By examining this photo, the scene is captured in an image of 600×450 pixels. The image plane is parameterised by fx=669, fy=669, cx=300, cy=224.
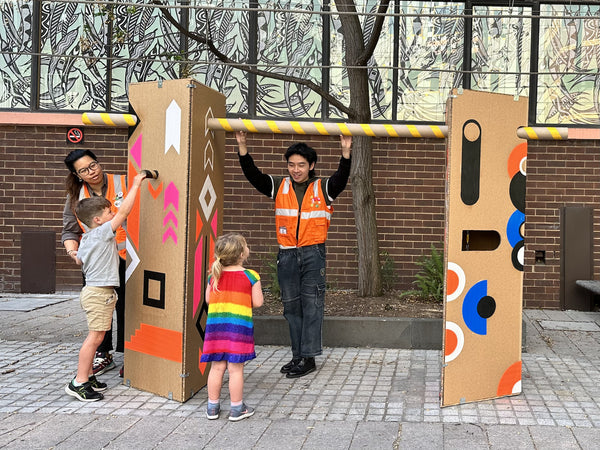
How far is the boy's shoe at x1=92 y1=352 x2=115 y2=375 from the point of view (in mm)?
5492

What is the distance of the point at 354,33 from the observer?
762cm

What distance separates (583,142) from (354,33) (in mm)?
3565

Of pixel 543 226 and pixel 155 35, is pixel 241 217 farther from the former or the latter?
pixel 543 226

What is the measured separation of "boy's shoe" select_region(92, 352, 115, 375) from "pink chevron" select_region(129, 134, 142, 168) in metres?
1.70

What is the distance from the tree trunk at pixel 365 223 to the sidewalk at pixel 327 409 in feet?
4.50

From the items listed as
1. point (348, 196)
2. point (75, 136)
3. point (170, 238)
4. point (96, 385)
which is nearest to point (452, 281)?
point (170, 238)

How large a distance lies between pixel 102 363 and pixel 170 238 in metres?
1.47

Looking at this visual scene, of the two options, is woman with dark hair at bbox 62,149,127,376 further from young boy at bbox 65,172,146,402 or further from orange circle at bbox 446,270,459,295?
orange circle at bbox 446,270,459,295

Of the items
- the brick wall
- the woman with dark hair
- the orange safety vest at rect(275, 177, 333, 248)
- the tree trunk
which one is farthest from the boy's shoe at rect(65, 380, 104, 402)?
the brick wall

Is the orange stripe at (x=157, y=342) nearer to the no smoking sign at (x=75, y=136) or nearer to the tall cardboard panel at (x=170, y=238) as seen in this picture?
the tall cardboard panel at (x=170, y=238)

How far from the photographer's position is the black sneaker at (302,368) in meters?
5.47

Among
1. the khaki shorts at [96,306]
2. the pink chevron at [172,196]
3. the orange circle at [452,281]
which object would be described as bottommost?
the khaki shorts at [96,306]

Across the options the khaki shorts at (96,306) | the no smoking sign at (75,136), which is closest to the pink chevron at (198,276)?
the khaki shorts at (96,306)

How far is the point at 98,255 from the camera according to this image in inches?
190
